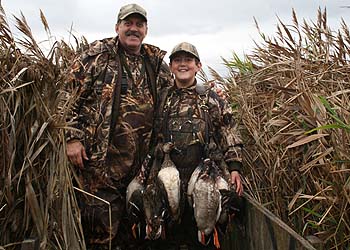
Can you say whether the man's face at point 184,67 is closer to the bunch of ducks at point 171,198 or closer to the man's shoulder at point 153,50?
the man's shoulder at point 153,50

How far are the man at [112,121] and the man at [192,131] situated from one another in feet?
0.61

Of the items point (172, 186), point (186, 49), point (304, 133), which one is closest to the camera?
point (304, 133)

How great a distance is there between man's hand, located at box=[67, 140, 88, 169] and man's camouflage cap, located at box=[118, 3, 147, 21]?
99 centimetres

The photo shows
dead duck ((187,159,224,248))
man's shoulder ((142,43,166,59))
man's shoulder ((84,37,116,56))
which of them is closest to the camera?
dead duck ((187,159,224,248))

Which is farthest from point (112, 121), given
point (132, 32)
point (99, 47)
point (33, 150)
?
point (33, 150)

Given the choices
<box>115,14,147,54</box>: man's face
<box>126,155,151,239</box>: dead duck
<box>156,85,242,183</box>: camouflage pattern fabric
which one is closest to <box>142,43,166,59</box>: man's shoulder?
<box>115,14,147,54</box>: man's face

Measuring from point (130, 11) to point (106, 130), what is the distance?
2.94 feet

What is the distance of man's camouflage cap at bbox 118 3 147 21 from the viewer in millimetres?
A: 3822

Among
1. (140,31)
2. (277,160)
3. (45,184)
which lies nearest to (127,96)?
(140,31)

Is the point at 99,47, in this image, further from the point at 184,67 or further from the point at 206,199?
the point at 206,199

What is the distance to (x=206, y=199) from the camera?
3.36m

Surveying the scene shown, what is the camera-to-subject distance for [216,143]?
12.3 feet

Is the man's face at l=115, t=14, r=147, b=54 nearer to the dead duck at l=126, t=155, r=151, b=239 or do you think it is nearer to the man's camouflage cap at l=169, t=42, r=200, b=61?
the man's camouflage cap at l=169, t=42, r=200, b=61

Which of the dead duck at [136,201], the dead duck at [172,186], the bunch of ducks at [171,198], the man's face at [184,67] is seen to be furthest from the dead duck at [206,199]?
the man's face at [184,67]
